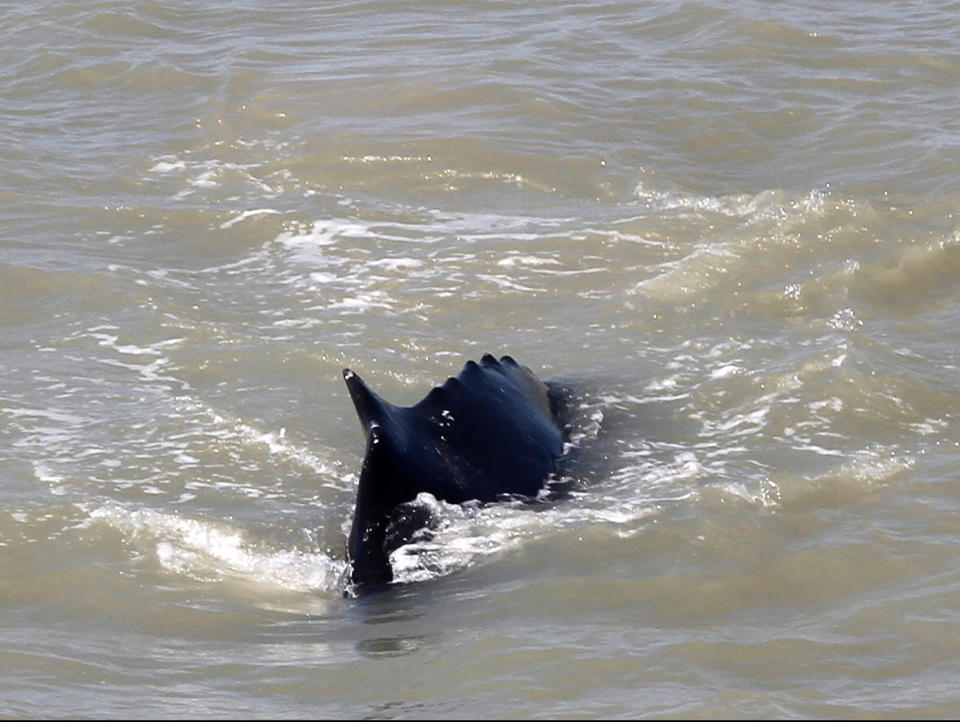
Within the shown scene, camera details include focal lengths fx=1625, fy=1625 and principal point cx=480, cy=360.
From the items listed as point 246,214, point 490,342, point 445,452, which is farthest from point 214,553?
point 246,214

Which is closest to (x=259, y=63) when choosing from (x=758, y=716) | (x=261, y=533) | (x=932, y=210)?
(x=932, y=210)

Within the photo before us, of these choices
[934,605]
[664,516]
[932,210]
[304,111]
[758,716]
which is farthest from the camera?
[304,111]

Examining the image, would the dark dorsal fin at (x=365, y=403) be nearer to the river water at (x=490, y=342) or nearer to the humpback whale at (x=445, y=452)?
the humpback whale at (x=445, y=452)

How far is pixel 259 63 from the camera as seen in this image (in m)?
13.8

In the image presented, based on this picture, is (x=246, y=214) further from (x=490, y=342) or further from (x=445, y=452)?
(x=445, y=452)

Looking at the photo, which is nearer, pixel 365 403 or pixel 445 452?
pixel 365 403

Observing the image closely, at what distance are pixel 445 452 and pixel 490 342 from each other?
2706 millimetres

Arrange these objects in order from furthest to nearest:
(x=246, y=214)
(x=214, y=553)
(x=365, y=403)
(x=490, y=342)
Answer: (x=246, y=214) → (x=490, y=342) → (x=214, y=553) → (x=365, y=403)

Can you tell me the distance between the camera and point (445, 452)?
5699mm

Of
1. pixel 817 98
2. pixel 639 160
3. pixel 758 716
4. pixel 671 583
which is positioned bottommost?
pixel 758 716

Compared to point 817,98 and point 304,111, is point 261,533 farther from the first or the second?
point 817,98

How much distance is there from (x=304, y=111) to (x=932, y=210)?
484 cm

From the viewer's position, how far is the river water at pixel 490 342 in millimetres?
5051

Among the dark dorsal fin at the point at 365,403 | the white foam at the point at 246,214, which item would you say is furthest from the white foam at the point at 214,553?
the white foam at the point at 246,214
